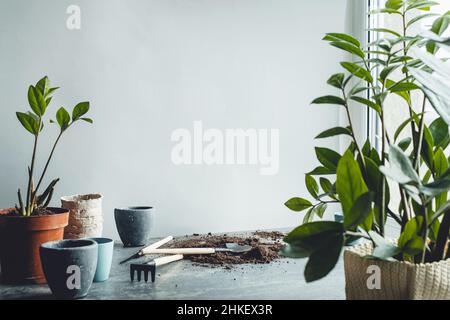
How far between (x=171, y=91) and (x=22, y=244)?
80 cm

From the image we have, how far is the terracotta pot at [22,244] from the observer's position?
107 centimetres

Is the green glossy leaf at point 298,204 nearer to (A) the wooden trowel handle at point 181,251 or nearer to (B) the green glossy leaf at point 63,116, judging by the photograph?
(A) the wooden trowel handle at point 181,251

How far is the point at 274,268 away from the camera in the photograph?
121 centimetres

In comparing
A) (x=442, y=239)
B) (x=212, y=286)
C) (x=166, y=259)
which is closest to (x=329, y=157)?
(x=442, y=239)

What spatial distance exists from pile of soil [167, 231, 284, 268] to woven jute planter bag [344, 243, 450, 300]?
499mm

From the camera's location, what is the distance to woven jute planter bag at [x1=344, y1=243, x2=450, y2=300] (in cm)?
72

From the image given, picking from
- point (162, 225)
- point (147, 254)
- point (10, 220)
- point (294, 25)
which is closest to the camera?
point (10, 220)

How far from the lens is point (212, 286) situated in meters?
1.05

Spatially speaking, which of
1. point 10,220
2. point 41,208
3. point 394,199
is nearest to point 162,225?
point 41,208

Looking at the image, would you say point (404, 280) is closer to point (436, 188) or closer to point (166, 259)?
point (436, 188)

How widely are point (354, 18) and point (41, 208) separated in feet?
4.76

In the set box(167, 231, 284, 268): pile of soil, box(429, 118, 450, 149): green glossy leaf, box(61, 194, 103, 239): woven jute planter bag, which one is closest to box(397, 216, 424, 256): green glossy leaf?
box(429, 118, 450, 149): green glossy leaf
